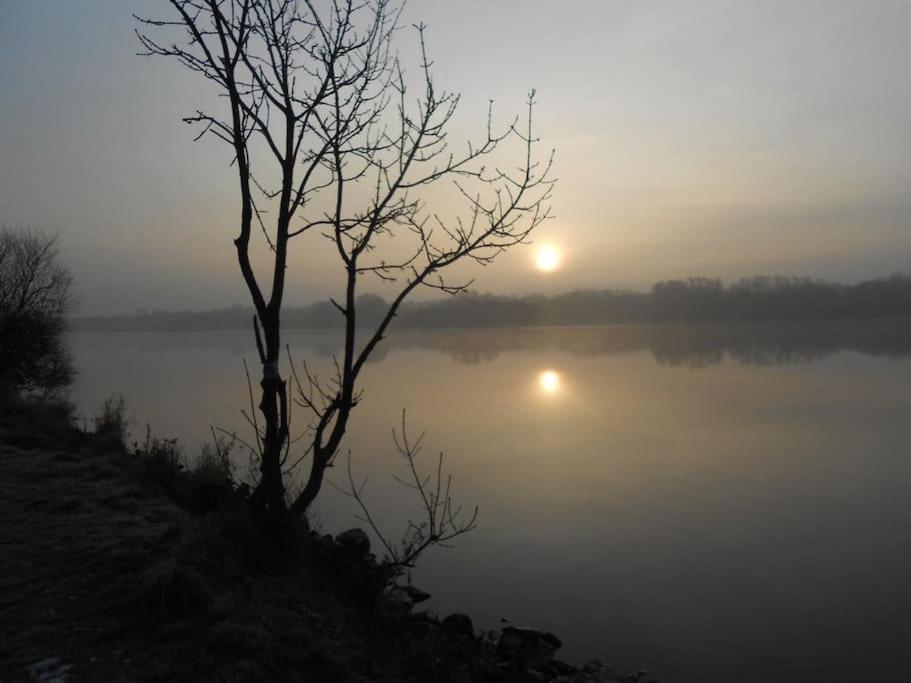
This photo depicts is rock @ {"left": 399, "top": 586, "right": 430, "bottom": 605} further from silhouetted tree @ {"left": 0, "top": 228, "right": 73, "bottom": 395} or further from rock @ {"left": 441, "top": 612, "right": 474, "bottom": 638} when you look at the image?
silhouetted tree @ {"left": 0, "top": 228, "right": 73, "bottom": 395}

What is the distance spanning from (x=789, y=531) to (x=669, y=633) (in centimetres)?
390

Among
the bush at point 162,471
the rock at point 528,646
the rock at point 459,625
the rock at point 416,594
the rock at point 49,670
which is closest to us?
the rock at point 49,670

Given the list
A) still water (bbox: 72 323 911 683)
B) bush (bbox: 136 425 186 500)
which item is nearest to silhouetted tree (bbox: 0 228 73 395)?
still water (bbox: 72 323 911 683)

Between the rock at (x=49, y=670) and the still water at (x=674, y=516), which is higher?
the rock at (x=49, y=670)

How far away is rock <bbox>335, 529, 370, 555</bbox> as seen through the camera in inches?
307

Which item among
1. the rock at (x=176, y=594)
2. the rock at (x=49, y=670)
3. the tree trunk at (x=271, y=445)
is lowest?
the rock at (x=49, y=670)

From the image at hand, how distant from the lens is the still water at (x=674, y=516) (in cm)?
680

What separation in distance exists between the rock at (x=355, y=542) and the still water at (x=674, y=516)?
84cm

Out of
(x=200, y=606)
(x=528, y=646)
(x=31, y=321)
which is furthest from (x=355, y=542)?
(x=31, y=321)

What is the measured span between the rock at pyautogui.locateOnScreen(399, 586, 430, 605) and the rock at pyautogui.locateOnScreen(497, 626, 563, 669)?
125cm

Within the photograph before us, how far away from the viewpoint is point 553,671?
610 centimetres

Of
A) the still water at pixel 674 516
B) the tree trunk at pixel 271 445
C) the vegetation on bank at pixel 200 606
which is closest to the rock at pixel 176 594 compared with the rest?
the vegetation on bank at pixel 200 606

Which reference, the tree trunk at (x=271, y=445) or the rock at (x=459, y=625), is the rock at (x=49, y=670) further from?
the rock at (x=459, y=625)

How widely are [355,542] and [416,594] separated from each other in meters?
1.05
